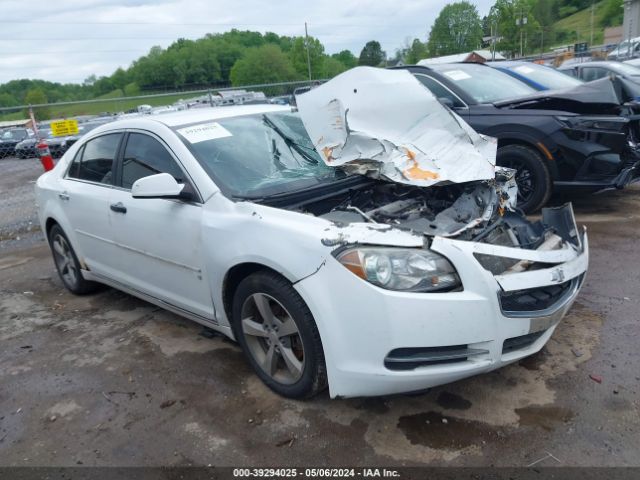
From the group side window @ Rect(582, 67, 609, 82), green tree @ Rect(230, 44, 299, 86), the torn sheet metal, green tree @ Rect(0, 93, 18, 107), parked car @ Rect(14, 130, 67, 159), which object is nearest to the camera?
the torn sheet metal

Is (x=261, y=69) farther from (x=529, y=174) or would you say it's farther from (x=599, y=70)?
(x=529, y=174)

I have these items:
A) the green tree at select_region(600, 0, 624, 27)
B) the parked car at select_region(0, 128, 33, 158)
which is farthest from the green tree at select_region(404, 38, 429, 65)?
the parked car at select_region(0, 128, 33, 158)

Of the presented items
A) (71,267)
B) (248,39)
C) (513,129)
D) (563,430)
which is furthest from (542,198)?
(248,39)

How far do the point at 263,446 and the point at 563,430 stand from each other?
4.85ft

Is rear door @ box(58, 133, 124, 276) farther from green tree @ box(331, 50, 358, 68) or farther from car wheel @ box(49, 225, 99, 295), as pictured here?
green tree @ box(331, 50, 358, 68)

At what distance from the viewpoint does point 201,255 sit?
Answer: 3199 mm

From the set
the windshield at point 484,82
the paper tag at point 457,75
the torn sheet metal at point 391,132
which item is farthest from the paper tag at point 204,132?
the paper tag at point 457,75

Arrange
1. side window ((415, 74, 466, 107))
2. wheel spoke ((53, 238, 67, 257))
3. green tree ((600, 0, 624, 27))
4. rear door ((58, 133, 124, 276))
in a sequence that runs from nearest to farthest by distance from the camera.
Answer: rear door ((58, 133, 124, 276)) → wheel spoke ((53, 238, 67, 257)) → side window ((415, 74, 466, 107)) → green tree ((600, 0, 624, 27))

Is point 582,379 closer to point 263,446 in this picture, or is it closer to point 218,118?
point 263,446

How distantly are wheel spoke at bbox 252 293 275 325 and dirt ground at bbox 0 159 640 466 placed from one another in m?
0.49

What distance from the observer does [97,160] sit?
170 inches

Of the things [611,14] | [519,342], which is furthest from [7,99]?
[611,14]

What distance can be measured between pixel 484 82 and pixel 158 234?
4.86 meters

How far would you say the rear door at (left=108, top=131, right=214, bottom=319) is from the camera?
10.8ft
